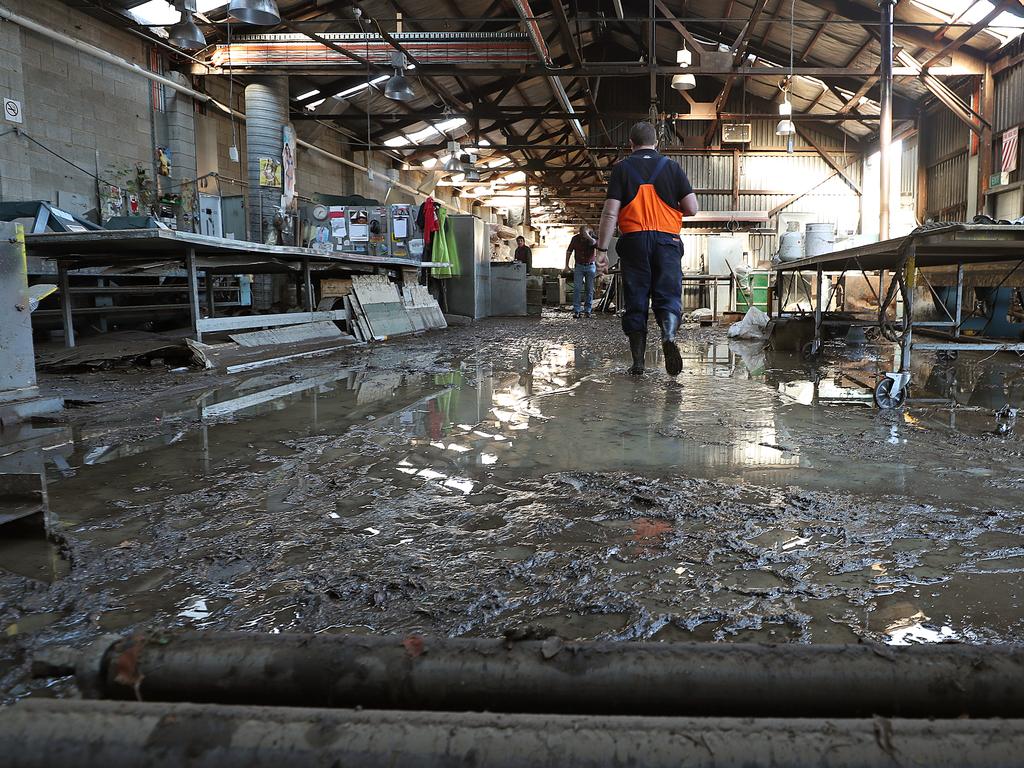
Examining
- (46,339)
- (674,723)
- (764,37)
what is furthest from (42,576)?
(764,37)

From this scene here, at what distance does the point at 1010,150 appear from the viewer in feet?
38.8

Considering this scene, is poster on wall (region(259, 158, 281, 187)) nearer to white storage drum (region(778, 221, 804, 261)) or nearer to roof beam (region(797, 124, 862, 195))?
white storage drum (region(778, 221, 804, 261))

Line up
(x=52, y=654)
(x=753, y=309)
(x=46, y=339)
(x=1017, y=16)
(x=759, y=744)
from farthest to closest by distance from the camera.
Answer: (x=1017, y=16) → (x=753, y=309) → (x=46, y=339) → (x=52, y=654) → (x=759, y=744)

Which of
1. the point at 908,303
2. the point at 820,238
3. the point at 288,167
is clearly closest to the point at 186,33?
the point at 288,167

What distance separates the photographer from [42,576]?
1.66m

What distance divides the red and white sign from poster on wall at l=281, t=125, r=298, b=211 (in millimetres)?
12859

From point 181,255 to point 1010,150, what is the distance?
1327cm

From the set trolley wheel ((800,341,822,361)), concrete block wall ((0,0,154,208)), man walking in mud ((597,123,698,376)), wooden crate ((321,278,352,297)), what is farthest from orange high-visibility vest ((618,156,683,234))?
concrete block wall ((0,0,154,208))

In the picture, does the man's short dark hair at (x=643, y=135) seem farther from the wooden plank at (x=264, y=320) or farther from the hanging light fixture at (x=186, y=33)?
the hanging light fixture at (x=186, y=33)

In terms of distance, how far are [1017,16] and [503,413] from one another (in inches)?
473

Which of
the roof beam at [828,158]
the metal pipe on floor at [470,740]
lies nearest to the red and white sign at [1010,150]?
the roof beam at [828,158]

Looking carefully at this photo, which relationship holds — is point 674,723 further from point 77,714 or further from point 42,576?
point 42,576

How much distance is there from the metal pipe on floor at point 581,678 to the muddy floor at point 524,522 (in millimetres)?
415

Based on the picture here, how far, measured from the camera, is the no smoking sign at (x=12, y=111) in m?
8.44
